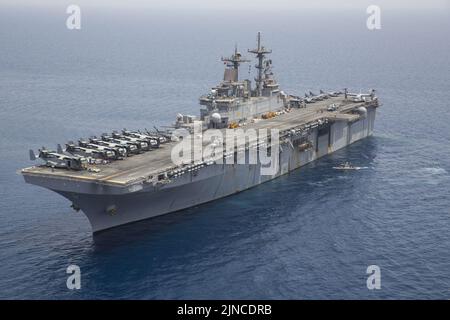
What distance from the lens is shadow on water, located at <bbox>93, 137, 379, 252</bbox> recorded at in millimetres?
38344

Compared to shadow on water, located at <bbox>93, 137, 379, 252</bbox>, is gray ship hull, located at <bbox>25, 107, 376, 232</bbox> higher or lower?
higher

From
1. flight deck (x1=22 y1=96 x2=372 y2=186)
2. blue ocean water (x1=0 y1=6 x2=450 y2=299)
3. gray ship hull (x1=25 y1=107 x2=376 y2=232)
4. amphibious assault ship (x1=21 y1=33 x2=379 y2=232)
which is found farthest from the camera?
amphibious assault ship (x1=21 y1=33 x2=379 y2=232)

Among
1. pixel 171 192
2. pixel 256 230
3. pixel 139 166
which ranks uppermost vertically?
pixel 139 166

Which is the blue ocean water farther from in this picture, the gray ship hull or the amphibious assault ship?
the amphibious assault ship

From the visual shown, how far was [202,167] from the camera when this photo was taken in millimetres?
41688

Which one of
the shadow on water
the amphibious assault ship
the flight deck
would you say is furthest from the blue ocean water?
the flight deck

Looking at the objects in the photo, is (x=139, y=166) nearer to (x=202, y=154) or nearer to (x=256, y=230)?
(x=202, y=154)

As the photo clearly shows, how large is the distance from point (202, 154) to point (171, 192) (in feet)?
13.8

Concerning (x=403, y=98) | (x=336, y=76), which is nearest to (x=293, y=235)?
(x=403, y=98)

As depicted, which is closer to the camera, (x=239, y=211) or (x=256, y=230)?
(x=256, y=230)

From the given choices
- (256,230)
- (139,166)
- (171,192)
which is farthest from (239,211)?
(139,166)

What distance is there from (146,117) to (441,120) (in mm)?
35081

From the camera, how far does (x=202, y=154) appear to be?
4372cm

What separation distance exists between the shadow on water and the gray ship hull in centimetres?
→ 50
